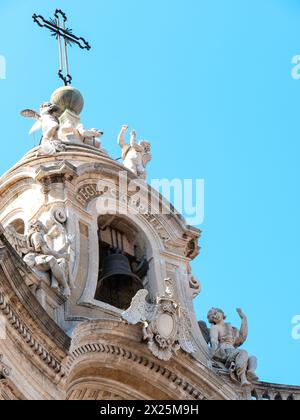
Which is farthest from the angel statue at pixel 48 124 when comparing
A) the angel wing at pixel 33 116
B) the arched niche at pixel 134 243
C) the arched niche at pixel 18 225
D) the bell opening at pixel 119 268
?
the bell opening at pixel 119 268

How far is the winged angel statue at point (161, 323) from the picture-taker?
27938mm

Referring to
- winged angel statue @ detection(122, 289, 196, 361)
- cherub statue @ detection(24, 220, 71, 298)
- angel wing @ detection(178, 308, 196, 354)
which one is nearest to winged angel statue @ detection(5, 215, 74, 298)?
cherub statue @ detection(24, 220, 71, 298)

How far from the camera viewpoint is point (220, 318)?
30625mm

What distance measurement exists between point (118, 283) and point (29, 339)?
17.6 feet

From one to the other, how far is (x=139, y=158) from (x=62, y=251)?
4.56 m

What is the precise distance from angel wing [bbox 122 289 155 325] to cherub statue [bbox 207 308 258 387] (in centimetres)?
195

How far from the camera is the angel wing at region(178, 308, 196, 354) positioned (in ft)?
93.5

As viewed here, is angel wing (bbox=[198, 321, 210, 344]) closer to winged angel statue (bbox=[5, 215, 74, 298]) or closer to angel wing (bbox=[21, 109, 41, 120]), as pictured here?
winged angel statue (bbox=[5, 215, 74, 298])

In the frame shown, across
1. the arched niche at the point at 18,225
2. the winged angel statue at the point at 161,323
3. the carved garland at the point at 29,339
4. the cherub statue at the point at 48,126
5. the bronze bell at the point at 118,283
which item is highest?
the cherub statue at the point at 48,126

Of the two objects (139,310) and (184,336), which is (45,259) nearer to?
(139,310)

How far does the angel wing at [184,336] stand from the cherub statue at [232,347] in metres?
0.68

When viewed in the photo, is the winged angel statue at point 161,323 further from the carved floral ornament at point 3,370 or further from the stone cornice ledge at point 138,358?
the carved floral ornament at point 3,370

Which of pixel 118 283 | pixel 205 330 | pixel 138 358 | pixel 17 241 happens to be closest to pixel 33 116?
pixel 118 283
